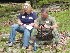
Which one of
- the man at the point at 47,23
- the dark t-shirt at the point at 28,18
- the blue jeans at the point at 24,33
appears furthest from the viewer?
the dark t-shirt at the point at 28,18

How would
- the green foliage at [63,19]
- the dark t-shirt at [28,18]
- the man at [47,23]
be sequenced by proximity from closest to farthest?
the man at [47,23]
the dark t-shirt at [28,18]
the green foliage at [63,19]

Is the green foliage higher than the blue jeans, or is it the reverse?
the blue jeans

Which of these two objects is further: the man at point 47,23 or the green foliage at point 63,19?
the green foliage at point 63,19

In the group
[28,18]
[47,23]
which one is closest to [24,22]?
[28,18]

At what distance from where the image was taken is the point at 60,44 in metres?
11.5

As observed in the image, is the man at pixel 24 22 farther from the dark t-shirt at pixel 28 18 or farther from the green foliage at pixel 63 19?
the green foliage at pixel 63 19

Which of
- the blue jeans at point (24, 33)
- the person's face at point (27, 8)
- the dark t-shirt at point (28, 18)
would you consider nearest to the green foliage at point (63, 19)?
the dark t-shirt at point (28, 18)

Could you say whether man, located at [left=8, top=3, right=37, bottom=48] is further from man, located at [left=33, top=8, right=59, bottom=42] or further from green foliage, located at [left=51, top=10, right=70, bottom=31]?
green foliage, located at [left=51, top=10, right=70, bottom=31]

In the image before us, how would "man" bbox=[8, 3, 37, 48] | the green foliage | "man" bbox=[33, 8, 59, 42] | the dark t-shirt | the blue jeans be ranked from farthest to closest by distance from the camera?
the green foliage, the dark t-shirt, "man" bbox=[8, 3, 37, 48], "man" bbox=[33, 8, 59, 42], the blue jeans

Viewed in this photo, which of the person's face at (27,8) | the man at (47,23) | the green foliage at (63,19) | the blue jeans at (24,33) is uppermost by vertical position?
the person's face at (27,8)

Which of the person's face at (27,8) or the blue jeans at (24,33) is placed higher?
the person's face at (27,8)

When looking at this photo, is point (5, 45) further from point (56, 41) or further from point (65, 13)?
point (65, 13)

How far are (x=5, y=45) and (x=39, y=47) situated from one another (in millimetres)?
1100

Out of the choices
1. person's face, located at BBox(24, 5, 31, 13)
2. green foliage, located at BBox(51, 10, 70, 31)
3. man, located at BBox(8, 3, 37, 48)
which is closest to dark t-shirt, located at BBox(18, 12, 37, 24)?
man, located at BBox(8, 3, 37, 48)
